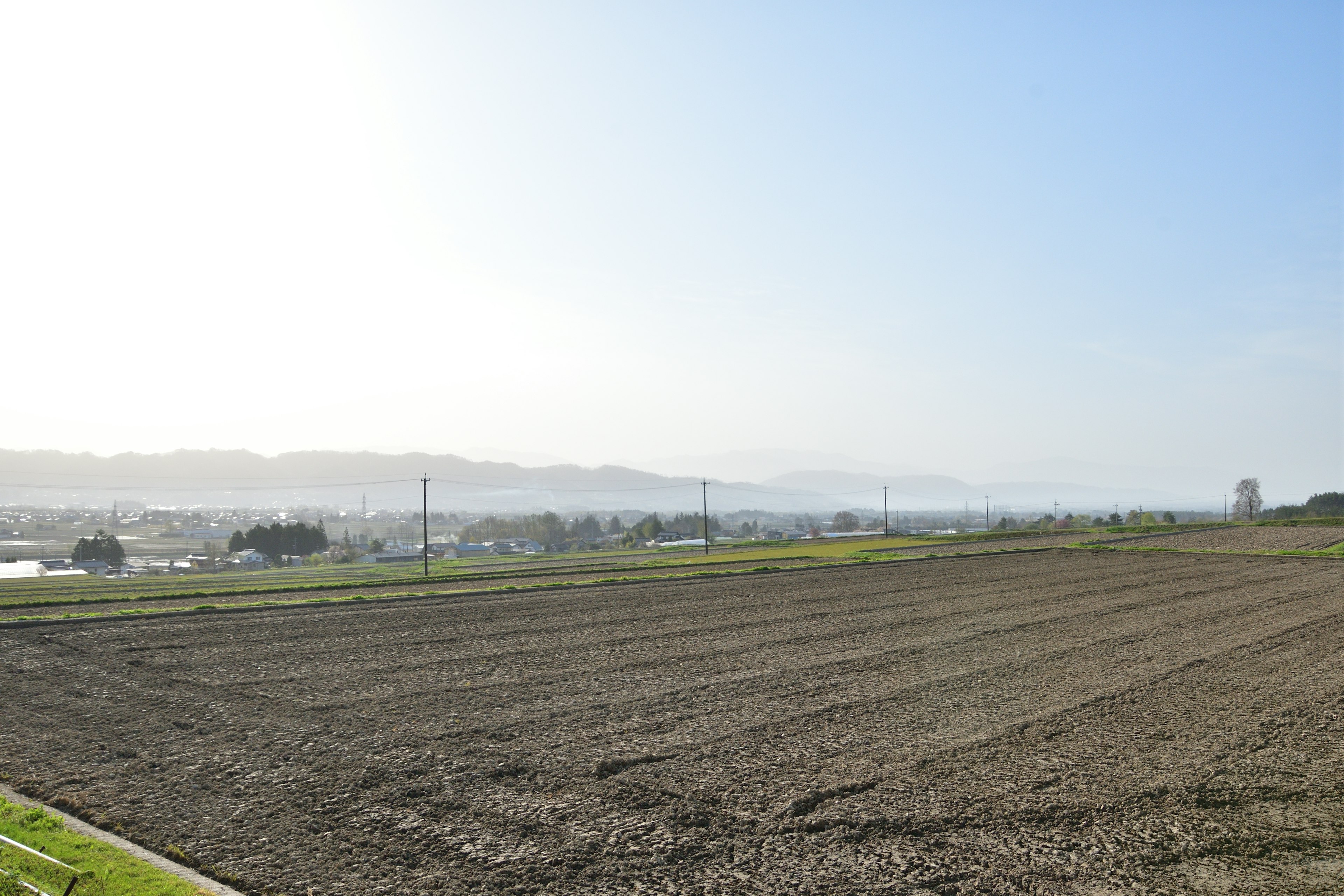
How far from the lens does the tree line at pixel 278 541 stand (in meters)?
98.2

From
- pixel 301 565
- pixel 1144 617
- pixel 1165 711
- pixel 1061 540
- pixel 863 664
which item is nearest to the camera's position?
pixel 1165 711

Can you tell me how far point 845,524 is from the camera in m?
166

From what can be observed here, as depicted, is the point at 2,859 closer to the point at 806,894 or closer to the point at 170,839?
the point at 170,839

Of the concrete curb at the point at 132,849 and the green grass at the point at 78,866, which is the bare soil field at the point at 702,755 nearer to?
the concrete curb at the point at 132,849

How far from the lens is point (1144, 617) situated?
19.6 m

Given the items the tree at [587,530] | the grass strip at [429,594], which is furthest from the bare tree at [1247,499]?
the grass strip at [429,594]

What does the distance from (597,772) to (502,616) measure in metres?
12.9

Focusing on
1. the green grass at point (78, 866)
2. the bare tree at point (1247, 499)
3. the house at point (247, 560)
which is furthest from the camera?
the bare tree at point (1247, 499)

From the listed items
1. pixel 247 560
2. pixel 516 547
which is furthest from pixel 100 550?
pixel 516 547

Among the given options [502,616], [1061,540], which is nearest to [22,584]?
[502,616]

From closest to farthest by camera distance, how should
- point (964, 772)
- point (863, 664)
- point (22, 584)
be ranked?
1. point (964, 772)
2. point (863, 664)
3. point (22, 584)

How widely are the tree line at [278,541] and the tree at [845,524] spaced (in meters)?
87.8

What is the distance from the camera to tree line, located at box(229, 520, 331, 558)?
98250mm

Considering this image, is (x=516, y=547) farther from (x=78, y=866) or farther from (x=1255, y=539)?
(x=78, y=866)
